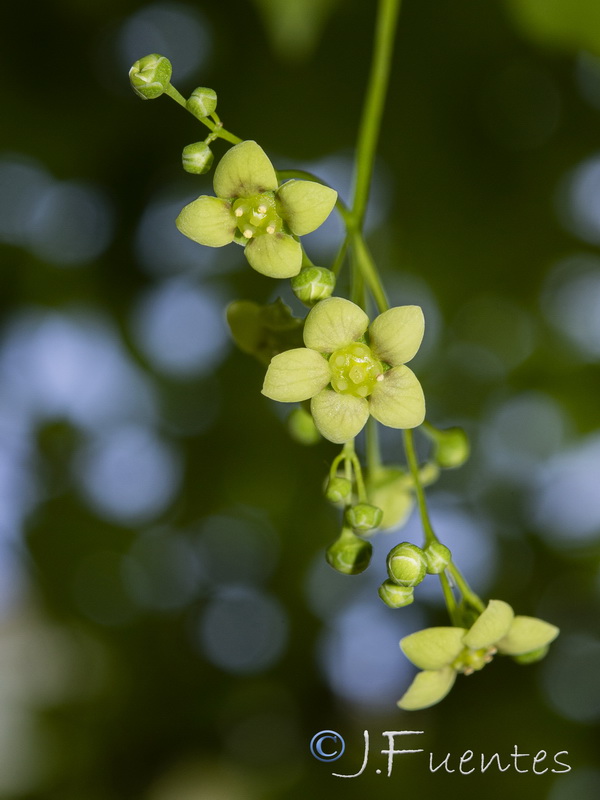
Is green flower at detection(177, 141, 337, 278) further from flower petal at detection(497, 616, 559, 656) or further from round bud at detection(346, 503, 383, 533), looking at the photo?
flower petal at detection(497, 616, 559, 656)

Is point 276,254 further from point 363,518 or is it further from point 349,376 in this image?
point 363,518

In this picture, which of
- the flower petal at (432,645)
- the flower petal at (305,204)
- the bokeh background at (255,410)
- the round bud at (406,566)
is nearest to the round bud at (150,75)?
the flower petal at (305,204)

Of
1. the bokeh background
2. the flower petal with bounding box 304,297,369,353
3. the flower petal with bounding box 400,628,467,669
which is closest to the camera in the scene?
the flower petal with bounding box 304,297,369,353

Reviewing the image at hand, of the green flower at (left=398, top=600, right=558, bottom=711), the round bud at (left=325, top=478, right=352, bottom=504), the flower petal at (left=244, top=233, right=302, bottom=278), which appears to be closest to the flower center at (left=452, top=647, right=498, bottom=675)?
the green flower at (left=398, top=600, right=558, bottom=711)

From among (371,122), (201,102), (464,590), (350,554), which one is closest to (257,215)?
(201,102)

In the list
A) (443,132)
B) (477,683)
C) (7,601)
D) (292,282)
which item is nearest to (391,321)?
(292,282)

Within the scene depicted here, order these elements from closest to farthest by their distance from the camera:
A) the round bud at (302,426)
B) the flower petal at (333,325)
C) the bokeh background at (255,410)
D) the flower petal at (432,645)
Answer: the flower petal at (333,325) → the flower petal at (432,645) → the round bud at (302,426) → the bokeh background at (255,410)

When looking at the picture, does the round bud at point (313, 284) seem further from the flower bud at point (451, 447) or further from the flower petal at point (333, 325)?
the flower bud at point (451, 447)

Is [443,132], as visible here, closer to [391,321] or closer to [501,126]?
[501,126]
